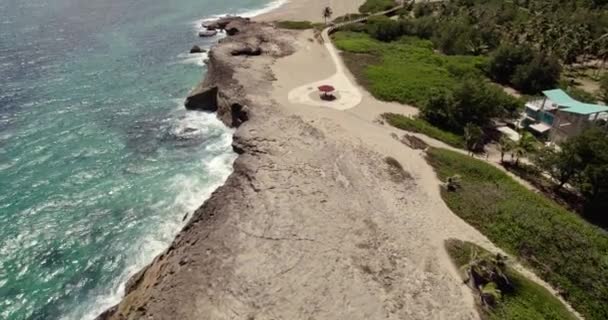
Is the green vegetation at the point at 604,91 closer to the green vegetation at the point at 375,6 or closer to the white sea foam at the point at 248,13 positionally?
the green vegetation at the point at 375,6

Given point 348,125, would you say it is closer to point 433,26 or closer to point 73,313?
point 73,313

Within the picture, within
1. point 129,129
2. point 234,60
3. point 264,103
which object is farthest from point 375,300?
point 234,60

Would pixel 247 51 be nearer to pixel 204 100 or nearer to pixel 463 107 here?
pixel 204 100

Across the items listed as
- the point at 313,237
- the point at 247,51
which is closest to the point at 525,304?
the point at 313,237

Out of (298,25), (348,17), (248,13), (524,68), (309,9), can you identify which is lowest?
(248,13)

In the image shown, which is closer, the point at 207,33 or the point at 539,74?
the point at 539,74
